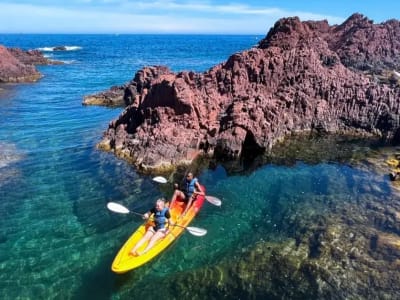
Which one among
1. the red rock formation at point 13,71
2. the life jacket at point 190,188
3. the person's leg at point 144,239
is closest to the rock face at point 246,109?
the life jacket at point 190,188

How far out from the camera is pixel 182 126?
28734mm

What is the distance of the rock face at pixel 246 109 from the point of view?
92.6 feet

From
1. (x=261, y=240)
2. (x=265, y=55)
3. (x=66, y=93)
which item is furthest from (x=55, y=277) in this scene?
(x=66, y=93)

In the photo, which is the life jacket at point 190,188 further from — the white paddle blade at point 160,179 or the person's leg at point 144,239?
the person's leg at point 144,239

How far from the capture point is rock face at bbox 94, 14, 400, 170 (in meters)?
28.2

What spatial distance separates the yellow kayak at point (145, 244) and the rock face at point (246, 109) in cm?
606

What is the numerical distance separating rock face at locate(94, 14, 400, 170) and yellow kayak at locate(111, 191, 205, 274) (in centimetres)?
606

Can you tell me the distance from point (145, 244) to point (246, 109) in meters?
16.3

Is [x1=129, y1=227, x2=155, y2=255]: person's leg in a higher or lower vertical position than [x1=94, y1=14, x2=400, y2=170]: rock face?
lower

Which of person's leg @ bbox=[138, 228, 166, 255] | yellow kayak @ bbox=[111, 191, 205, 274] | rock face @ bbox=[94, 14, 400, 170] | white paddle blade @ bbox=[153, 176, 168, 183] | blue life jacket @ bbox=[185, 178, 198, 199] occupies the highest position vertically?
rock face @ bbox=[94, 14, 400, 170]

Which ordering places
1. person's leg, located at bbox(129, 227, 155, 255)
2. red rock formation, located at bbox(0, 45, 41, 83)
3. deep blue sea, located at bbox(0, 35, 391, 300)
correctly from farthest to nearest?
red rock formation, located at bbox(0, 45, 41, 83), person's leg, located at bbox(129, 227, 155, 255), deep blue sea, located at bbox(0, 35, 391, 300)

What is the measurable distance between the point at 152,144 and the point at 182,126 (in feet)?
9.77

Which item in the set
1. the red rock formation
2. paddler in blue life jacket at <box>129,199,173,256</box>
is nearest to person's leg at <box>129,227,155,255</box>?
paddler in blue life jacket at <box>129,199,173,256</box>

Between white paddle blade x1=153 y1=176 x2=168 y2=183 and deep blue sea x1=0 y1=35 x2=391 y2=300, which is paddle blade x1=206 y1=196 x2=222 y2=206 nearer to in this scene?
deep blue sea x1=0 y1=35 x2=391 y2=300
